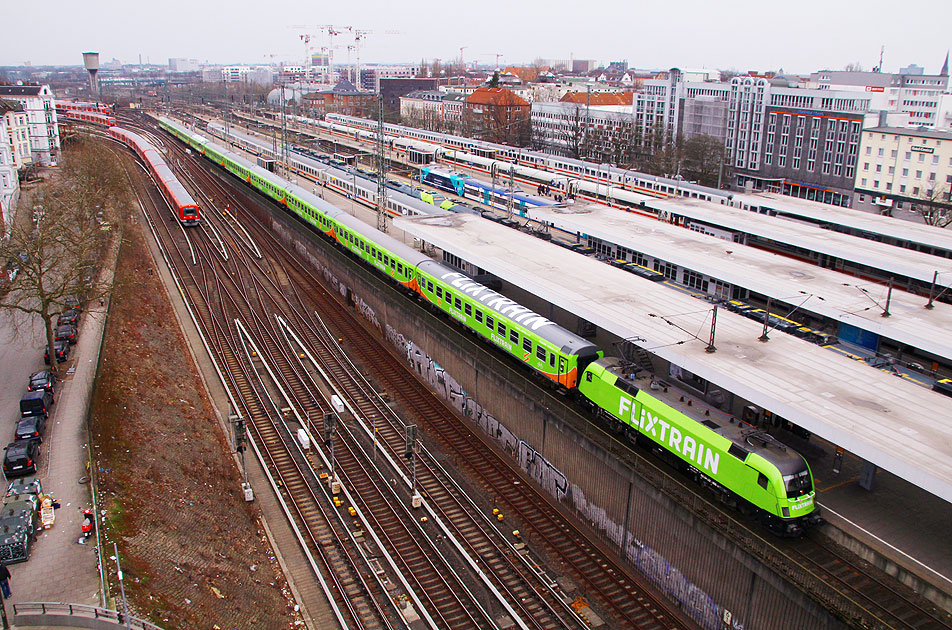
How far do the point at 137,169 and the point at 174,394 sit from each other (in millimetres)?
74977

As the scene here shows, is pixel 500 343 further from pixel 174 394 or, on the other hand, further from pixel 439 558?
pixel 174 394

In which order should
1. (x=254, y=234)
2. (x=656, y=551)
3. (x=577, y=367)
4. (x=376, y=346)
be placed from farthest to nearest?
(x=254, y=234) → (x=376, y=346) → (x=577, y=367) → (x=656, y=551)

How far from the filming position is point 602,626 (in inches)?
818

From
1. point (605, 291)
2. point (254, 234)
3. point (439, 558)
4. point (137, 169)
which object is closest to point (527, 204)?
point (254, 234)

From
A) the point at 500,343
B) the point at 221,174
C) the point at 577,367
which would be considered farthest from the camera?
the point at 221,174

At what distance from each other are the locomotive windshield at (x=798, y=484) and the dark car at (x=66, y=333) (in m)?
34.3

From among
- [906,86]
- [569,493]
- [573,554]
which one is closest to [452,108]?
[906,86]

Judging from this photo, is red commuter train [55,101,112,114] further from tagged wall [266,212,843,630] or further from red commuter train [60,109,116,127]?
tagged wall [266,212,843,630]

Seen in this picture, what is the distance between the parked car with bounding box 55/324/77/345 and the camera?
35.8 metres

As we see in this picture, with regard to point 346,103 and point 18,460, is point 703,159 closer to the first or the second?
point 18,460

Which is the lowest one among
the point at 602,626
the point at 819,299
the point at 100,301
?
the point at 602,626

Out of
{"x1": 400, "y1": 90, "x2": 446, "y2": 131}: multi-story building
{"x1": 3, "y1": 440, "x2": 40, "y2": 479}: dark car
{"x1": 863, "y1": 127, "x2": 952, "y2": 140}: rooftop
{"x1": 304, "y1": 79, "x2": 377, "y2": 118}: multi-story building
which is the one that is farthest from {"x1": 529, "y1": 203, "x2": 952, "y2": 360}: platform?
{"x1": 304, "y1": 79, "x2": 377, "y2": 118}: multi-story building

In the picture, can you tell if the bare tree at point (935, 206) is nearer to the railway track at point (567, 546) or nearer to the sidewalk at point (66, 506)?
the railway track at point (567, 546)

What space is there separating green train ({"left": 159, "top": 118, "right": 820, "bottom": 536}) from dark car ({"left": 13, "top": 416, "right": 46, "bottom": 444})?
18.7 m
